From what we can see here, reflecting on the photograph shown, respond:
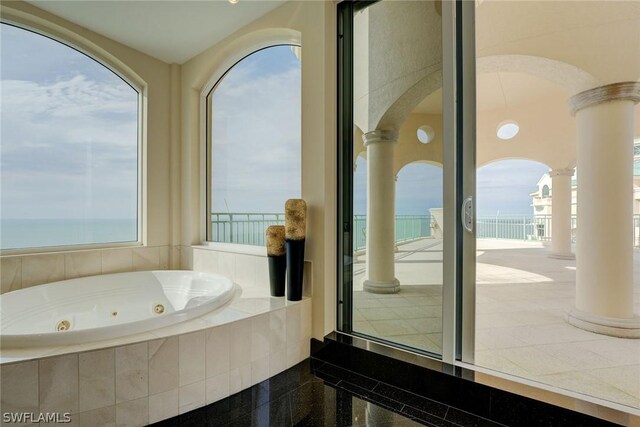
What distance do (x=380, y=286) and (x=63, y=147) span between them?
2.95 m

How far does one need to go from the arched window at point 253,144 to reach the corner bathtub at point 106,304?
2.14 feet

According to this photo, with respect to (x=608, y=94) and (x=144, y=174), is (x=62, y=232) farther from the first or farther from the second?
(x=608, y=94)

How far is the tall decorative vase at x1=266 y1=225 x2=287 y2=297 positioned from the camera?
2.20 meters

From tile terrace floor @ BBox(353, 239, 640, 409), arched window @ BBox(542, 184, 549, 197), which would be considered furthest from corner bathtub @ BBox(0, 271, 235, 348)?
arched window @ BBox(542, 184, 549, 197)

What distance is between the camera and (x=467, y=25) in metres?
1.69

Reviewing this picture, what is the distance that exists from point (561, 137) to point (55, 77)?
6515 mm

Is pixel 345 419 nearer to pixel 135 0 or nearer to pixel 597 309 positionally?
pixel 597 309

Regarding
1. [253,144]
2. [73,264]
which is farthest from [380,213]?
[73,264]

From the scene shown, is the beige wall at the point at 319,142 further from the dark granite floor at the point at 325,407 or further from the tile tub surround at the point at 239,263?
the dark granite floor at the point at 325,407

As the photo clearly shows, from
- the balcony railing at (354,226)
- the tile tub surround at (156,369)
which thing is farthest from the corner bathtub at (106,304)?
the balcony railing at (354,226)

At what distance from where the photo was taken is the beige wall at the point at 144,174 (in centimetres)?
237

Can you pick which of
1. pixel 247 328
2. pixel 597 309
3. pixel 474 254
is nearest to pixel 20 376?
pixel 247 328

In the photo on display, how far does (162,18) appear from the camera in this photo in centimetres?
256

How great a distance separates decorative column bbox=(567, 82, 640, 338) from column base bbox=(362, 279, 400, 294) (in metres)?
2.00
